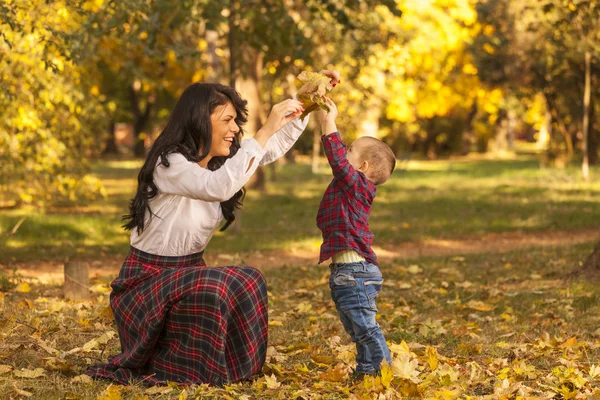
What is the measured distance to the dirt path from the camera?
382 inches

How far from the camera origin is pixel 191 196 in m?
4.38

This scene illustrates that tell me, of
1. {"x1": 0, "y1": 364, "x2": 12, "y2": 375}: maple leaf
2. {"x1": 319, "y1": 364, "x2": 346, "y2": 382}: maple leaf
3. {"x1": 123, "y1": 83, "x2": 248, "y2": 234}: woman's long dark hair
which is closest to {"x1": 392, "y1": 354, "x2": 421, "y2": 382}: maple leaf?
{"x1": 319, "y1": 364, "x2": 346, "y2": 382}: maple leaf

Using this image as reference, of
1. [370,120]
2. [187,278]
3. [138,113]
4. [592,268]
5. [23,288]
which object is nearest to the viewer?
[187,278]

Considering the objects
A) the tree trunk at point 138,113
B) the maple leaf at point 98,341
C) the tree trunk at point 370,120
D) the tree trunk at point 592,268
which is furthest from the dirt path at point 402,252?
the tree trunk at point 138,113

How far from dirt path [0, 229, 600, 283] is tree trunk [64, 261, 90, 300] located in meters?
1.33

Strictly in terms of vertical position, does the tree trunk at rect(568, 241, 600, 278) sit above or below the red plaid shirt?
below

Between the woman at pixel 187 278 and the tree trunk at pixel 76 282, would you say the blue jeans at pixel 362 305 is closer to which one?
the woman at pixel 187 278

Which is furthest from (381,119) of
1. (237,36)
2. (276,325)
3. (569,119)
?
(276,325)

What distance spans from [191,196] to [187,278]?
16.2 inches

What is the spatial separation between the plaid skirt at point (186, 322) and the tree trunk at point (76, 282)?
2744 mm

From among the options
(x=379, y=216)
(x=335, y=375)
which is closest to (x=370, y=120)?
(x=379, y=216)

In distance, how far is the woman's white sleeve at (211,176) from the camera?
13.8ft

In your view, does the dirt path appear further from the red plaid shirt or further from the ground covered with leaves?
the red plaid shirt

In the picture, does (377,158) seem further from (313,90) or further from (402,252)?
(402,252)
